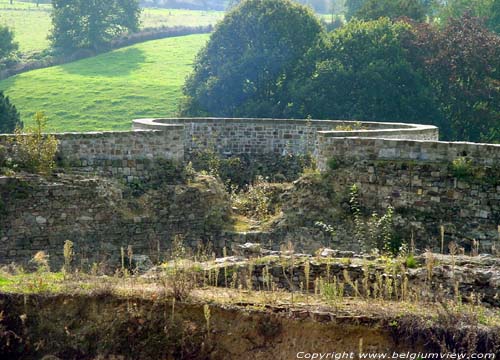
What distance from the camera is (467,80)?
3919cm

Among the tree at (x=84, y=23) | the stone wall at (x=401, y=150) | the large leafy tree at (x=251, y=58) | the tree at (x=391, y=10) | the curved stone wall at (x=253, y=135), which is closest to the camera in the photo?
the stone wall at (x=401, y=150)

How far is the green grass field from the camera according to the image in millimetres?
77406

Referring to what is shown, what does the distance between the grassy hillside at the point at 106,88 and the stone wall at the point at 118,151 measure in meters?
29.0

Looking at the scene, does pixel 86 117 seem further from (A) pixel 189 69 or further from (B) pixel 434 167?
(B) pixel 434 167

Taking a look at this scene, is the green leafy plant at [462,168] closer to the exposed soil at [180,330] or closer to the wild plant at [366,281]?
the wild plant at [366,281]

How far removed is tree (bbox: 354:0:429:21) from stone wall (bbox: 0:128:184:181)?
31.0 metres

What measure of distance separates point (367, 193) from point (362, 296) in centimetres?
645

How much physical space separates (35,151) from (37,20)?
245ft

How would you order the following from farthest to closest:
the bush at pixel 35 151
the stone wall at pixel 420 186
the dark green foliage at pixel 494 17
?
the dark green foliage at pixel 494 17 → the bush at pixel 35 151 → the stone wall at pixel 420 186

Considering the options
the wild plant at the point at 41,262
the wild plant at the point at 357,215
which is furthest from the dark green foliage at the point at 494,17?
the wild plant at the point at 41,262

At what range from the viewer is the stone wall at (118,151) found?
63.7ft

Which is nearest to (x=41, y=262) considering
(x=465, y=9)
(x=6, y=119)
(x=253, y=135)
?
(x=253, y=135)

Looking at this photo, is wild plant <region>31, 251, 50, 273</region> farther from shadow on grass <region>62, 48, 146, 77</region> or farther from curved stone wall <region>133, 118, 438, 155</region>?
shadow on grass <region>62, 48, 146, 77</region>

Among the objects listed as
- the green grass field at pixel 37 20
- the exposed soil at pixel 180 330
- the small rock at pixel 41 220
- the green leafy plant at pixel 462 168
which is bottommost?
the small rock at pixel 41 220
